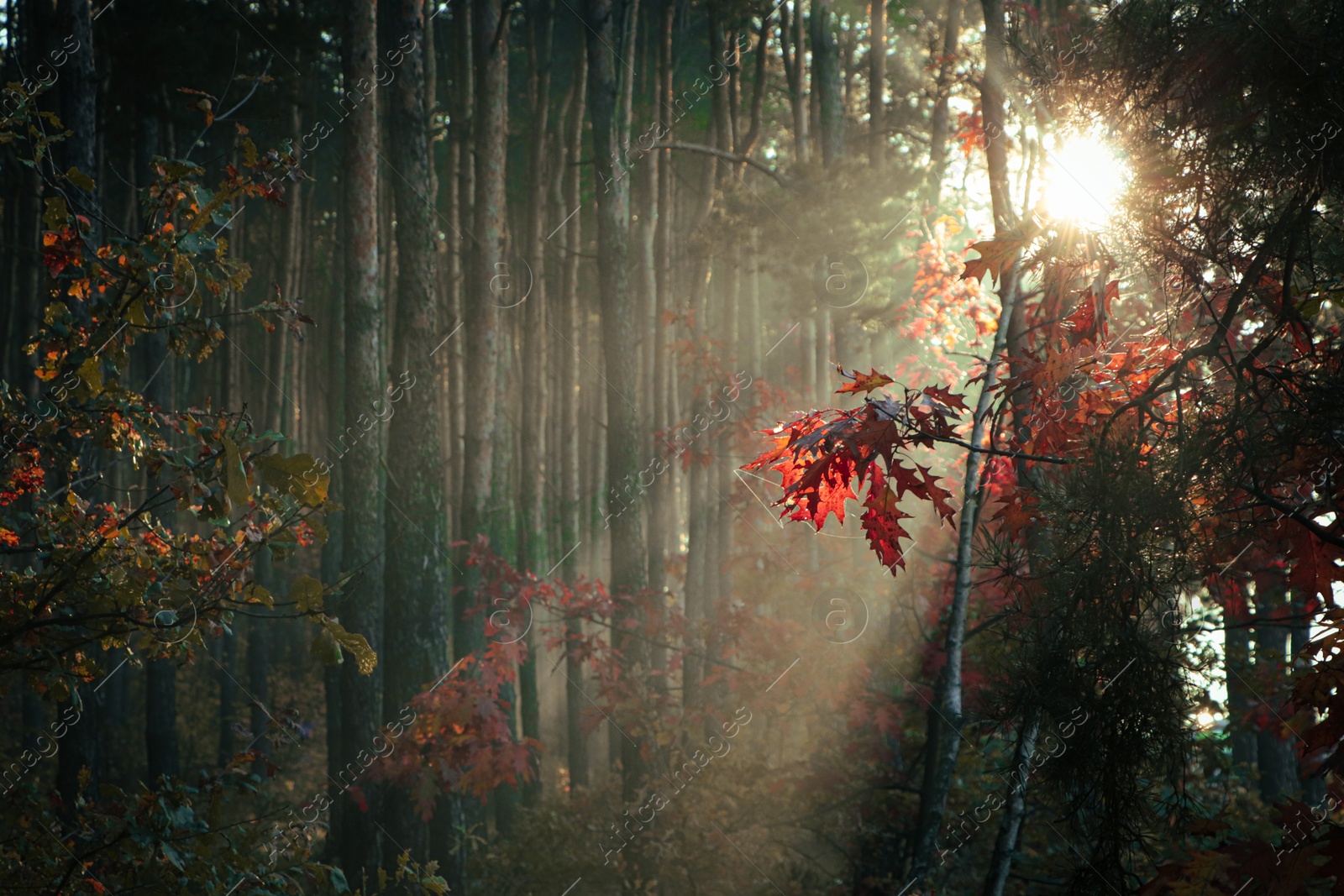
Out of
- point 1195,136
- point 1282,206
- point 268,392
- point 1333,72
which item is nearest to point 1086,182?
point 1195,136

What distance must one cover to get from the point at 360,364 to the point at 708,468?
6.10 m

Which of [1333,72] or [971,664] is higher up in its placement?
[1333,72]

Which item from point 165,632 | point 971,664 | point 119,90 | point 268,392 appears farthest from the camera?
point 268,392

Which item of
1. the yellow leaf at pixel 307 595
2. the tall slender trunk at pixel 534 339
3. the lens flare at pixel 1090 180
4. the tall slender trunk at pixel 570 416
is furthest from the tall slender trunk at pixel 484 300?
the lens flare at pixel 1090 180

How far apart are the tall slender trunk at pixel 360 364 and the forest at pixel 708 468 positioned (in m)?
0.06

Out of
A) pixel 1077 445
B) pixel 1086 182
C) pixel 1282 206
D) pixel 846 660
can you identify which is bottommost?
pixel 846 660

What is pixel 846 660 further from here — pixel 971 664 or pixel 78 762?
pixel 78 762

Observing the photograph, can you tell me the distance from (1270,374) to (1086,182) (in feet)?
3.61

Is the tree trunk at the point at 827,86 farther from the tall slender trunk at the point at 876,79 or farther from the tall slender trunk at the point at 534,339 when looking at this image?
the tall slender trunk at the point at 534,339

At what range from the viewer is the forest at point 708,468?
312 centimetres

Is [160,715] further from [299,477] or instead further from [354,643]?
[299,477]

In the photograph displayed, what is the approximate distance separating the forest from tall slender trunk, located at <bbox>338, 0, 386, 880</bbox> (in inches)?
2.2

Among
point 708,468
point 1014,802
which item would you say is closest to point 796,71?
point 708,468

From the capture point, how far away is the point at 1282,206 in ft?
10.7
